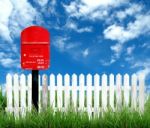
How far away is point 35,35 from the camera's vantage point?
11484 mm

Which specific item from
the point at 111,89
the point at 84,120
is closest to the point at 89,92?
the point at 111,89

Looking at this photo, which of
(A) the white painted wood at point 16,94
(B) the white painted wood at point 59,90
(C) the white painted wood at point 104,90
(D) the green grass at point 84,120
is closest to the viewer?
(D) the green grass at point 84,120

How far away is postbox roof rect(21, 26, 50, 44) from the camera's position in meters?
11.5

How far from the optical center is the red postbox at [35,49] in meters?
11.4

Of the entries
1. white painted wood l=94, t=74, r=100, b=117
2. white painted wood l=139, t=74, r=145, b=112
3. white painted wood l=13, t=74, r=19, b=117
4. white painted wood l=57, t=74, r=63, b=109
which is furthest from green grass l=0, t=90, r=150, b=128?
white painted wood l=139, t=74, r=145, b=112

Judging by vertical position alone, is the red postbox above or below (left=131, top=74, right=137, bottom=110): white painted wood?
above

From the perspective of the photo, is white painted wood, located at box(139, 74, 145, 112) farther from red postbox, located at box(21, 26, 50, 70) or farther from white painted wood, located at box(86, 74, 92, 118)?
red postbox, located at box(21, 26, 50, 70)

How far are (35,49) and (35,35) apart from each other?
0.36m

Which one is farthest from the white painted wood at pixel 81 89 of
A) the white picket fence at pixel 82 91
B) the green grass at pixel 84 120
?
the green grass at pixel 84 120

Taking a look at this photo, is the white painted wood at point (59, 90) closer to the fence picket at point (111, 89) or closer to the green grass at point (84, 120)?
the fence picket at point (111, 89)

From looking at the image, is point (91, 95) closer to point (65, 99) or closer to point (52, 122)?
point (65, 99)

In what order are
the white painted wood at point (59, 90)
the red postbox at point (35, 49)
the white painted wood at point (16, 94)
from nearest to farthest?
the red postbox at point (35, 49), the white painted wood at point (59, 90), the white painted wood at point (16, 94)

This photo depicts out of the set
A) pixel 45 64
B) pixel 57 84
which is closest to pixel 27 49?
pixel 45 64

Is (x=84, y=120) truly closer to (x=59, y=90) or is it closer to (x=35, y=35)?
(x=35, y=35)
